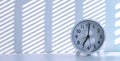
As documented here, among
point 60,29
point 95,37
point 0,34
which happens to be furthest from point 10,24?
point 95,37

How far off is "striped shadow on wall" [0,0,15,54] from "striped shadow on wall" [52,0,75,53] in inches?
12.5

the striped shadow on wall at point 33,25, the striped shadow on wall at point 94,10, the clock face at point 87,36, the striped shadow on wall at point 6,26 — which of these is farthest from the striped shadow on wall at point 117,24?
the striped shadow on wall at point 6,26

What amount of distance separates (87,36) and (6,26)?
0.62 m

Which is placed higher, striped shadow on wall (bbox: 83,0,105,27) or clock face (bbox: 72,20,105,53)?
striped shadow on wall (bbox: 83,0,105,27)

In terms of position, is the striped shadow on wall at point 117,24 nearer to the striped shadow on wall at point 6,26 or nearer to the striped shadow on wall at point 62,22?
the striped shadow on wall at point 62,22

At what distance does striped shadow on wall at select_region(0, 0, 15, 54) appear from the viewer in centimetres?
173

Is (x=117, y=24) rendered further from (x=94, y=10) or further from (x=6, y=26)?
(x=6, y=26)

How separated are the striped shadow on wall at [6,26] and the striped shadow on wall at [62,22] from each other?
318 millimetres

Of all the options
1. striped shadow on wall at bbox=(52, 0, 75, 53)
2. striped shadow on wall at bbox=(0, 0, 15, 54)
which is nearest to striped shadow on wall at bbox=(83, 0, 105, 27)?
striped shadow on wall at bbox=(52, 0, 75, 53)

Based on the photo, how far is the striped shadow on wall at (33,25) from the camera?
1742mm

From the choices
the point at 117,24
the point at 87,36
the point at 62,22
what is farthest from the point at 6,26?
the point at 117,24

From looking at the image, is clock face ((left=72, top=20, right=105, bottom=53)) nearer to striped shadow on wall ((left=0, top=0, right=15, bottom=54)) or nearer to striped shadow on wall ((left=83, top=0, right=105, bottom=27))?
striped shadow on wall ((left=83, top=0, right=105, bottom=27))

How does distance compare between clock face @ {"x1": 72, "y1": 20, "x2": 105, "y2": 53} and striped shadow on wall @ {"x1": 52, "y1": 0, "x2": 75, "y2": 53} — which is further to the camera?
striped shadow on wall @ {"x1": 52, "y1": 0, "x2": 75, "y2": 53}

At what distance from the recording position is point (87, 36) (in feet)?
5.27
